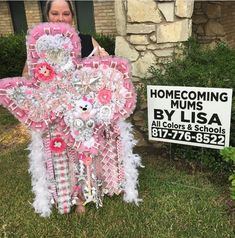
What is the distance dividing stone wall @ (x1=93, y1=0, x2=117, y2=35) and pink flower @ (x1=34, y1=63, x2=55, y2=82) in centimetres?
569

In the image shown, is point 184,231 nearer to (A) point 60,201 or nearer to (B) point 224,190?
(B) point 224,190

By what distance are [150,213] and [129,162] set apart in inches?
17.4

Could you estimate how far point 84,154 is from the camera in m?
2.99

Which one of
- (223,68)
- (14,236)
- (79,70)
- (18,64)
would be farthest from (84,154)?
(18,64)

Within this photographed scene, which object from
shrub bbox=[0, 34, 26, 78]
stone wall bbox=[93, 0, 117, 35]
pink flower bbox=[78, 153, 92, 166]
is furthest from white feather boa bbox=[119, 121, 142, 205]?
stone wall bbox=[93, 0, 117, 35]

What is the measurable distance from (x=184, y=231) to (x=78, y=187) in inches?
35.1

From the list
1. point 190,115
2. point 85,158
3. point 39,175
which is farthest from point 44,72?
point 190,115

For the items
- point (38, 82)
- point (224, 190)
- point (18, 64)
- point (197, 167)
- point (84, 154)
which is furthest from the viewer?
point (18, 64)

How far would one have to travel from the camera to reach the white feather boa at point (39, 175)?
3031mm

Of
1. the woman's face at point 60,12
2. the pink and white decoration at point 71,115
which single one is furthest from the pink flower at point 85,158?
the woman's face at point 60,12

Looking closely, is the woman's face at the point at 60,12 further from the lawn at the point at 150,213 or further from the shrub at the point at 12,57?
the shrub at the point at 12,57

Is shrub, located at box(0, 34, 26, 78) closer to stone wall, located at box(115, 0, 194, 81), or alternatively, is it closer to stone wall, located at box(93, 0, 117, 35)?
stone wall, located at box(93, 0, 117, 35)

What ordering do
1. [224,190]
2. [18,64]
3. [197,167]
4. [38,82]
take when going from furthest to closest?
[18,64]
[197,167]
[224,190]
[38,82]

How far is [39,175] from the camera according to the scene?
309 cm
